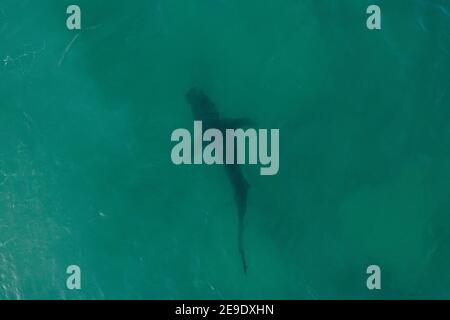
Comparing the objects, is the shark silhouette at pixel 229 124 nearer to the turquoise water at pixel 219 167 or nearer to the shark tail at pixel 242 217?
the shark tail at pixel 242 217

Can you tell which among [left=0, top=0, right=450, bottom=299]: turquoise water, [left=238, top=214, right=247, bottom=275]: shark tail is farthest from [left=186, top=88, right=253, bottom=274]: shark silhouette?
[left=0, top=0, right=450, bottom=299]: turquoise water

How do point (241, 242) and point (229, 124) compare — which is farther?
point (229, 124)

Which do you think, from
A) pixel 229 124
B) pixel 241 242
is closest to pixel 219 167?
pixel 229 124

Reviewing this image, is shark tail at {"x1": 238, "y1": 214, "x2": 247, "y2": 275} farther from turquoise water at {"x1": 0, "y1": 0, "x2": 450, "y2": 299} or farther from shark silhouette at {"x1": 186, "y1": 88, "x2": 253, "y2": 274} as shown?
turquoise water at {"x1": 0, "y1": 0, "x2": 450, "y2": 299}

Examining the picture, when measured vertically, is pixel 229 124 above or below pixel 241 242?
above

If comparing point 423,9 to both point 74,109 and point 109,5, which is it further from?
point 74,109

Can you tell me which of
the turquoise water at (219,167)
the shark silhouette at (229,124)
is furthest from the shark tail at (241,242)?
the turquoise water at (219,167)

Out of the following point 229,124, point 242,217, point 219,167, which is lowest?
point 242,217

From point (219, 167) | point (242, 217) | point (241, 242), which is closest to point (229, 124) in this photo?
point (219, 167)

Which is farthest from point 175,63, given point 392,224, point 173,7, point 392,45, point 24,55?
point 392,224

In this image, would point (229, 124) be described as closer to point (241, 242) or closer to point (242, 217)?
point (242, 217)
